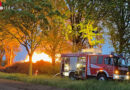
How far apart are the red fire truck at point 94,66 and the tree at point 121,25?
16.4 ft

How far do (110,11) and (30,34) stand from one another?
9043mm

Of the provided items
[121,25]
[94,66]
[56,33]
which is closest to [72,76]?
[94,66]

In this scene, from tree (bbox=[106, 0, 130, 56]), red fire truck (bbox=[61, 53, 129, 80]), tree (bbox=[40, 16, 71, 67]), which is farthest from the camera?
tree (bbox=[106, 0, 130, 56])

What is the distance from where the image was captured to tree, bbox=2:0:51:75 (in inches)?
683

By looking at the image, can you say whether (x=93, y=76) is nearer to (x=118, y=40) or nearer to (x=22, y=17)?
(x=118, y=40)

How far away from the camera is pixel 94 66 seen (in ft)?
53.0

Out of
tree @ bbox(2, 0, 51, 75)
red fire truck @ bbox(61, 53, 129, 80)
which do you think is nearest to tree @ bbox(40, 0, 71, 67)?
tree @ bbox(2, 0, 51, 75)

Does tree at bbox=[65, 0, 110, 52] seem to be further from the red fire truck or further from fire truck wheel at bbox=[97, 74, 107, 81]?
fire truck wheel at bbox=[97, 74, 107, 81]

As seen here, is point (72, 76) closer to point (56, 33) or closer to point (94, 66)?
point (94, 66)

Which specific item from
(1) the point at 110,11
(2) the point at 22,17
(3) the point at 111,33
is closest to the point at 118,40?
(3) the point at 111,33

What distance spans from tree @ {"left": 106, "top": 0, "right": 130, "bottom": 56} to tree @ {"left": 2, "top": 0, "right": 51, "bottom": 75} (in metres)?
7.50

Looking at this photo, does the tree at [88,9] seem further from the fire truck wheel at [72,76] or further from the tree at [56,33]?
the fire truck wheel at [72,76]

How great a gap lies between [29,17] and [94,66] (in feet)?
24.5

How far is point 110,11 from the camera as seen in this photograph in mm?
20609
